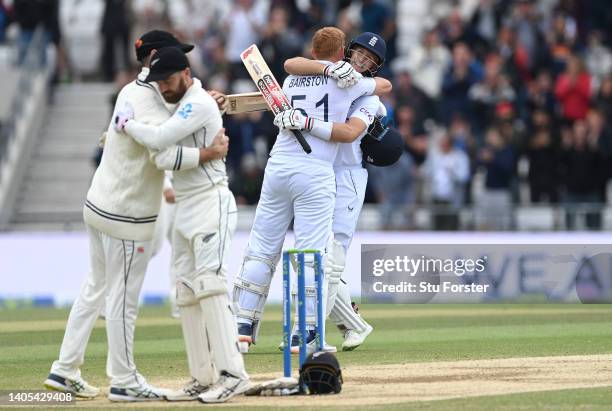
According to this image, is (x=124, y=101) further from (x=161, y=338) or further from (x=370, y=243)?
(x=370, y=243)

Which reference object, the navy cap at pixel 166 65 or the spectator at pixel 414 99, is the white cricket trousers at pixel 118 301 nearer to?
the navy cap at pixel 166 65

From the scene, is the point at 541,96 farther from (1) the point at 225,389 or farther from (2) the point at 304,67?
(1) the point at 225,389

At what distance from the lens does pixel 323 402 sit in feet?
30.9

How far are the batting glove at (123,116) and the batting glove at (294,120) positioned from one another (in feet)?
6.25

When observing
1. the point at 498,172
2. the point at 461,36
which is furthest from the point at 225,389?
the point at 461,36

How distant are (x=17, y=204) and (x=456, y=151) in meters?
7.33

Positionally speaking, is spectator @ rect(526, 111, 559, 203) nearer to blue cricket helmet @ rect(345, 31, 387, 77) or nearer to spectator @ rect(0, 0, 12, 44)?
spectator @ rect(0, 0, 12, 44)

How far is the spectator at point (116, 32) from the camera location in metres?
25.9

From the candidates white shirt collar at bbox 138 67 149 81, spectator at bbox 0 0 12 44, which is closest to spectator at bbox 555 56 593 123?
spectator at bbox 0 0 12 44

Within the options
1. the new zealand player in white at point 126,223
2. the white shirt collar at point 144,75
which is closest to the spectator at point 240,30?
the white shirt collar at point 144,75

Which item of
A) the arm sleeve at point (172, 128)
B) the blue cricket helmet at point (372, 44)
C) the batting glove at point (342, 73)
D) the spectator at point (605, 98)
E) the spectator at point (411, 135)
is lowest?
the arm sleeve at point (172, 128)

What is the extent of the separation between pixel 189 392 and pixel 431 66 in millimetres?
15875

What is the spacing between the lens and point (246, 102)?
11.9 m

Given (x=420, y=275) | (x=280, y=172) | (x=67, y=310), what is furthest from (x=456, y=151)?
(x=280, y=172)
